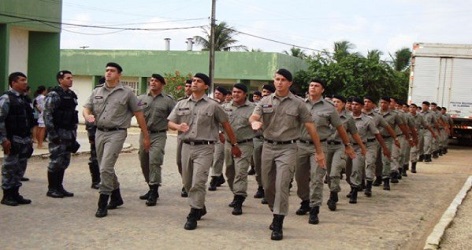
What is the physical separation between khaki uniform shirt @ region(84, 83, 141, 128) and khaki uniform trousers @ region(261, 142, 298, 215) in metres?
2.01

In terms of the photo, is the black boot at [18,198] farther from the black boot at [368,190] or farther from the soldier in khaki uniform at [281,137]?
the black boot at [368,190]

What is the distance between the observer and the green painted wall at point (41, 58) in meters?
19.3

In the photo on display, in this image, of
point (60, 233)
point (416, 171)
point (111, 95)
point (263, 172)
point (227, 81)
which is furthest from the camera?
point (227, 81)

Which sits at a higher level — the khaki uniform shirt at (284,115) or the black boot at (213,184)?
the khaki uniform shirt at (284,115)

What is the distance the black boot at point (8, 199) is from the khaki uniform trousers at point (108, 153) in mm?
1500

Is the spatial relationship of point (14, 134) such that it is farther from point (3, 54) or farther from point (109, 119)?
point (3, 54)

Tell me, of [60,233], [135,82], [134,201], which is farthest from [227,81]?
[60,233]

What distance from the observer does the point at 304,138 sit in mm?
8250

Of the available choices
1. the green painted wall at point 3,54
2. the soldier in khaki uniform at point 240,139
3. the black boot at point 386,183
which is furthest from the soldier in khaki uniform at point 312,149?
the green painted wall at point 3,54

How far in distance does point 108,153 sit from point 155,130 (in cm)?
142

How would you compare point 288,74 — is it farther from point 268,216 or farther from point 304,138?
point 268,216

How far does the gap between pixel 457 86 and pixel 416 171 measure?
8.90 metres

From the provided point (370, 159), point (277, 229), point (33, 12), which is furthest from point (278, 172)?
point (33, 12)

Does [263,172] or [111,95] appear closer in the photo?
[263,172]
